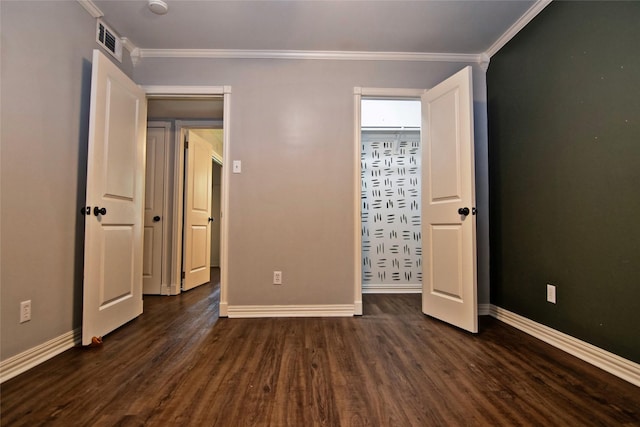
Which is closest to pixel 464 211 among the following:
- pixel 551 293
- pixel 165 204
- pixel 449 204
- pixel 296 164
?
pixel 449 204

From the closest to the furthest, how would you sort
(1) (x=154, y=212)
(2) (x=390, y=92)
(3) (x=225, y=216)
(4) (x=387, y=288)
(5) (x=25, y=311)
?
(5) (x=25, y=311), (3) (x=225, y=216), (2) (x=390, y=92), (1) (x=154, y=212), (4) (x=387, y=288)

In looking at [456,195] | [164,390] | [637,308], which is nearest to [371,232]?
[456,195]

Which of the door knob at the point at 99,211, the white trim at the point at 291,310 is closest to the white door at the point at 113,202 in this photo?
the door knob at the point at 99,211

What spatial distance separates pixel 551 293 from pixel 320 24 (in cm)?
251

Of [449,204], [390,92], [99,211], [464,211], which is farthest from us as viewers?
[390,92]

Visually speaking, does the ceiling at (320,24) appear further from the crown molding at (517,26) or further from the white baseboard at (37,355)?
the white baseboard at (37,355)

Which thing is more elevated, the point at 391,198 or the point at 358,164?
the point at 358,164

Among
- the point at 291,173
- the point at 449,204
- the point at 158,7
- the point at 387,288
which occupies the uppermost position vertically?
the point at 158,7

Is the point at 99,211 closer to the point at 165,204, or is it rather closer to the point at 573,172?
the point at 165,204

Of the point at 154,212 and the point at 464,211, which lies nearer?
the point at 464,211

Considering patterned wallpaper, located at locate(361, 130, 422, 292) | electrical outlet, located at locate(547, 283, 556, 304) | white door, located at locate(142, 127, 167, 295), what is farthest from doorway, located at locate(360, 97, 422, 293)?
white door, located at locate(142, 127, 167, 295)

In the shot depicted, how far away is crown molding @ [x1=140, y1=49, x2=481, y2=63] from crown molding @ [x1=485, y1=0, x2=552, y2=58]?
0.15m

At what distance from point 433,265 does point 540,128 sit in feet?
4.13

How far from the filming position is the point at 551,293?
76.5 inches
